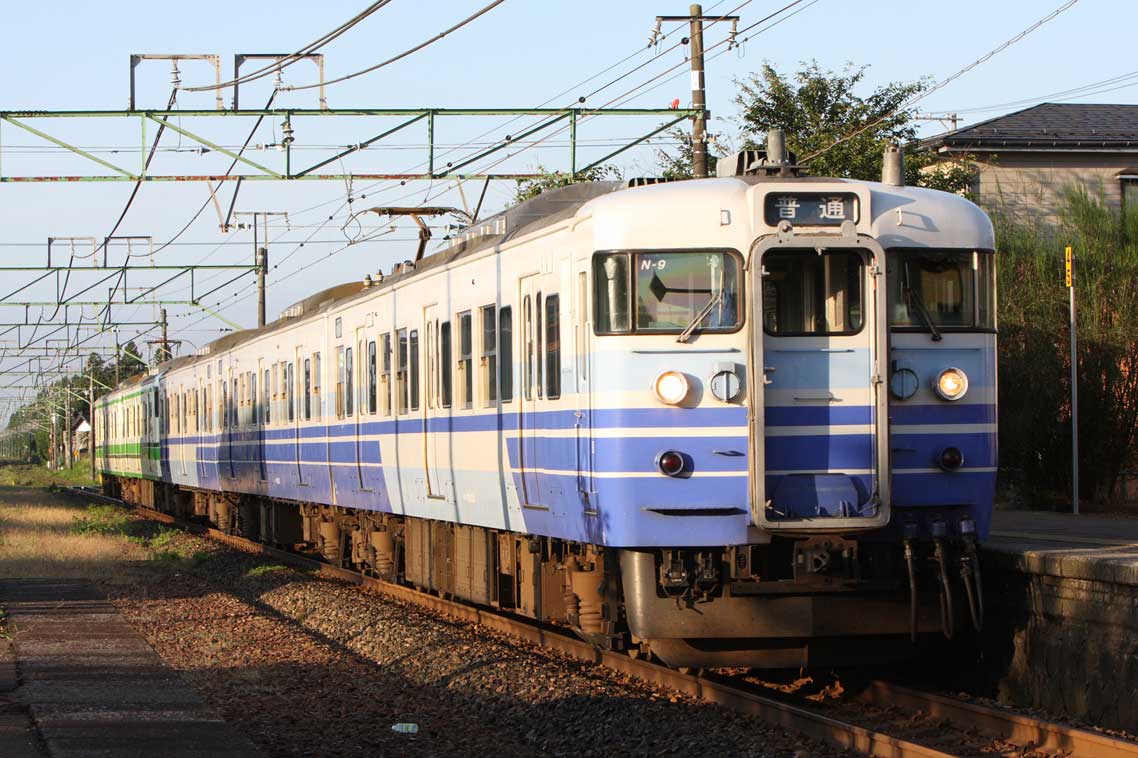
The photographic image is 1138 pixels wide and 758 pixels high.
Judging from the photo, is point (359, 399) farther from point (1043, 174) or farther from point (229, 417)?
point (1043, 174)

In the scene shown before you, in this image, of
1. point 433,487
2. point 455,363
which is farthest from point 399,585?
point 455,363

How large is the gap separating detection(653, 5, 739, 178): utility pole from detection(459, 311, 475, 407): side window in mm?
6446

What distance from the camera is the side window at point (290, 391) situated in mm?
19633

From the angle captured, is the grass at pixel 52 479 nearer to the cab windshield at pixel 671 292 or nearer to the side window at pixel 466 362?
the side window at pixel 466 362

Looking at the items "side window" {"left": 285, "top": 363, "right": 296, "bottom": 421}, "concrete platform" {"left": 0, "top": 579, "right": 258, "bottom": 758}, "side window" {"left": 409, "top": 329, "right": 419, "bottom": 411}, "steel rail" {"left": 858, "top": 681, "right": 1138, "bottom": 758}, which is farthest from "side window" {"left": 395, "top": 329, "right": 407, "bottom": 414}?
"steel rail" {"left": 858, "top": 681, "right": 1138, "bottom": 758}

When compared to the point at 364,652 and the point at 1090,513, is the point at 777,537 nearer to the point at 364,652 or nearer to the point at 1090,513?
Result: the point at 364,652

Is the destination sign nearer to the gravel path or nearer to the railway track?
the railway track

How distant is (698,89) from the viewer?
19.1 meters

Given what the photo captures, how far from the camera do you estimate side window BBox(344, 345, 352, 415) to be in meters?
16.5

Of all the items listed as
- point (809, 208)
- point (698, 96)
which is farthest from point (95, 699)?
point (698, 96)

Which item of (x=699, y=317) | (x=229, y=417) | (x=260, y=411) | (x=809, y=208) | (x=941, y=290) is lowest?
(x=229, y=417)

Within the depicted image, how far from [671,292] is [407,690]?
3267 millimetres

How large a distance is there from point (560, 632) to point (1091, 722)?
5017 millimetres

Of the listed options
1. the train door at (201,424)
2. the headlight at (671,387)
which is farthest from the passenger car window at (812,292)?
the train door at (201,424)
